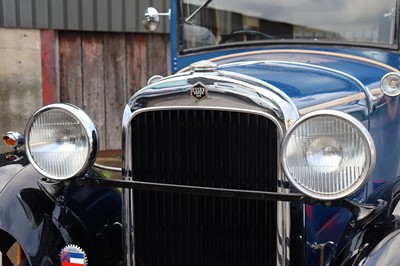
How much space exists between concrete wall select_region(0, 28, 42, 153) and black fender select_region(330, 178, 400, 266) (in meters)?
6.10

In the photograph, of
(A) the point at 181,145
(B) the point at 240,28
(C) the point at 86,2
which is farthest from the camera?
(C) the point at 86,2

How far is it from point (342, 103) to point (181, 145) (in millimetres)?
814

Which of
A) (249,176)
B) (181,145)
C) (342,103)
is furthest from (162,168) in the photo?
(342,103)

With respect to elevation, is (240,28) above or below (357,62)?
above

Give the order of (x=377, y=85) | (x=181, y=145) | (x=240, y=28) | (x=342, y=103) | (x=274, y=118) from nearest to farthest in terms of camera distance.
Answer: (x=274, y=118) < (x=181, y=145) < (x=342, y=103) < (x=377, y=85) < (x=240, y=28)

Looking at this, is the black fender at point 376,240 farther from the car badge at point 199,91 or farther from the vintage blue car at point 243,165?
the car badge at point 199,91

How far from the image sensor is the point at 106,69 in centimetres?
823

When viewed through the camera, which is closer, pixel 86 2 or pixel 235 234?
pixel 235 234

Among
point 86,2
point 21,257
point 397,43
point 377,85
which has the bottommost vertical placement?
point 21,257

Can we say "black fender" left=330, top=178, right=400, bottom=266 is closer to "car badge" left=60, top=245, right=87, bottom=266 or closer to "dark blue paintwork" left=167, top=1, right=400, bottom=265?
"dark blue paintwork" left=167, top=1, right=400, bottom=265

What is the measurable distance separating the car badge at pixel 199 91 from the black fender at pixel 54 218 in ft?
2.53

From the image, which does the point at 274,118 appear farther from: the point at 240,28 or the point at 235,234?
the point at 240,28

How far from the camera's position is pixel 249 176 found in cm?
233

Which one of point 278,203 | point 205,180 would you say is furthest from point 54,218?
point 278,203
